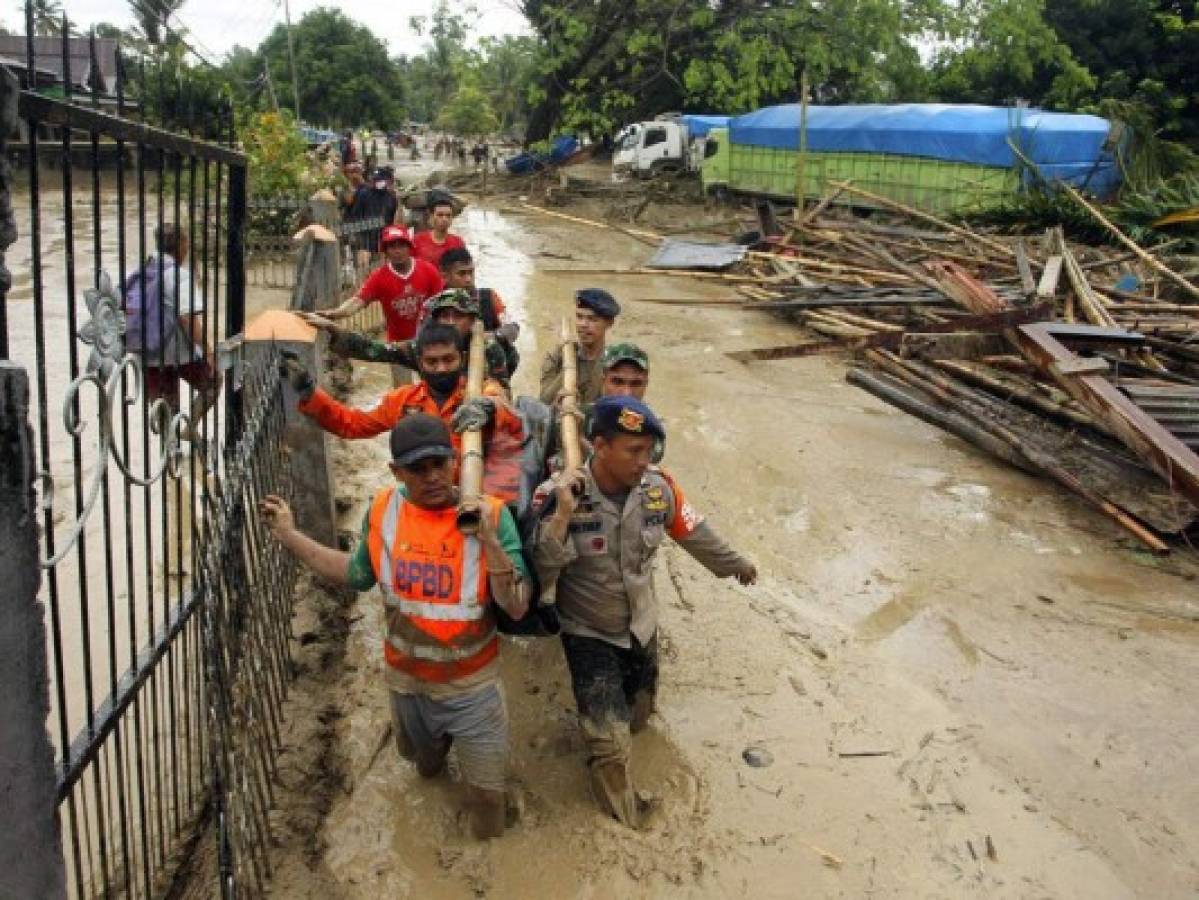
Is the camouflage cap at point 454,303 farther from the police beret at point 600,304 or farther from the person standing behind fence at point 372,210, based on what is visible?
the person standing behind fence at point 372,210

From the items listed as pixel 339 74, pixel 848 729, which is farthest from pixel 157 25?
pixel 339 74

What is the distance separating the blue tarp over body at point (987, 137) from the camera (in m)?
16.4

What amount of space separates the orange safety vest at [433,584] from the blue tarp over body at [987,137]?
15.4 metres

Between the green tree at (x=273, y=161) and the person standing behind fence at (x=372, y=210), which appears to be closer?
the person standing behind fence at (x=372, y=210)

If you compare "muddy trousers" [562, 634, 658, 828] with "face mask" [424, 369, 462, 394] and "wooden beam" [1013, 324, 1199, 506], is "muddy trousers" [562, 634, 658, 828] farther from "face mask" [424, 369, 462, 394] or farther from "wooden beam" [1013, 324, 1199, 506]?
"wooden beam" [1013, 324, 1199, 506]

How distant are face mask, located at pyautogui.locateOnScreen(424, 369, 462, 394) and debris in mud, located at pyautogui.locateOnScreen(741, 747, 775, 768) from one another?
186cm

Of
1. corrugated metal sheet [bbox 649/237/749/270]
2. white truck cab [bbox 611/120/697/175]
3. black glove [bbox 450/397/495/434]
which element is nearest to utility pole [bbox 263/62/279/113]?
black glove [bbox 450/397/495/434]

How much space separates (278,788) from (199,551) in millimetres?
1127

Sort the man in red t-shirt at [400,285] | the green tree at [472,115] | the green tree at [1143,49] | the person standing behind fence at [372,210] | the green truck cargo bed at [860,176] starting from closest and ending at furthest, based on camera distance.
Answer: the man in red t-shirt at [400,285] < the person standing behind fence at [372,210] < the green truck cargo bed at [860,176] < the green tree at [1143,49] < the green tree at [472,115]

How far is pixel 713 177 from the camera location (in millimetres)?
22734

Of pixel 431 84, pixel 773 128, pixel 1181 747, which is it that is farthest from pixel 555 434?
pixel 431 84

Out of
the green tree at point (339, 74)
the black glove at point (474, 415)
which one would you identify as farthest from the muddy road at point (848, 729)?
the green tree at point (339, 74)

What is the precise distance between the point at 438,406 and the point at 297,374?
22.2 inches

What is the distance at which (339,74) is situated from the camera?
1912 inches
